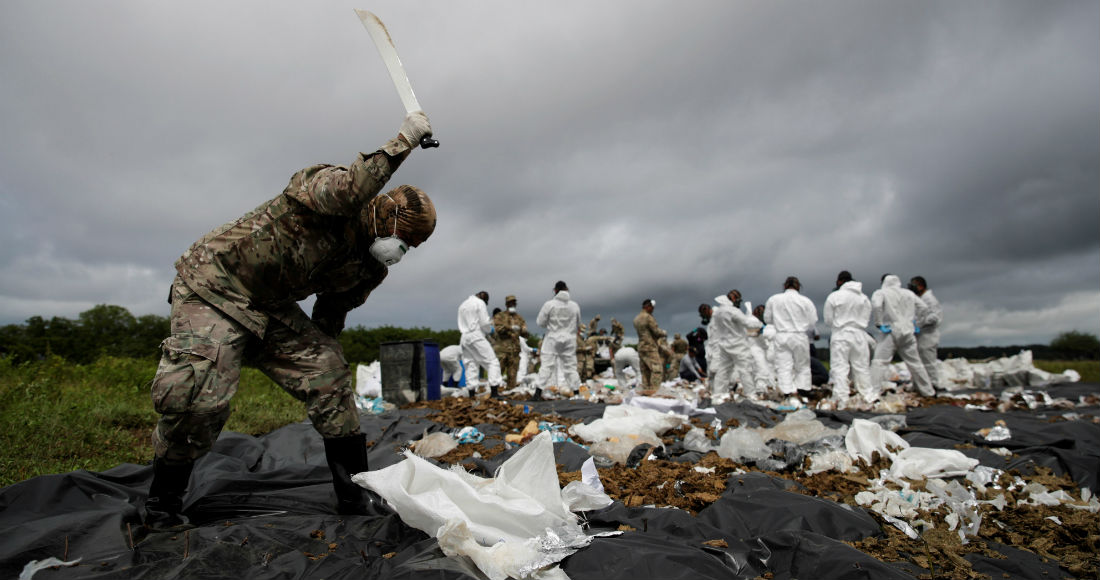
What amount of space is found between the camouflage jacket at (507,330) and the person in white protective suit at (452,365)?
3.07ft

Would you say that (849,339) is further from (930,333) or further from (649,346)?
(649,346)

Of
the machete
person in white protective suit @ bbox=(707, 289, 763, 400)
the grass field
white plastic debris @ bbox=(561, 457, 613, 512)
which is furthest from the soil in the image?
person in white protective suit @ bbox=(707, 289, 763, 400)

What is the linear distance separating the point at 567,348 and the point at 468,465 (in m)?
6.91

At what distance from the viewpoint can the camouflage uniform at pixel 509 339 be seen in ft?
37.3

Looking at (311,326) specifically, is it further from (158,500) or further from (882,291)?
(882,291)

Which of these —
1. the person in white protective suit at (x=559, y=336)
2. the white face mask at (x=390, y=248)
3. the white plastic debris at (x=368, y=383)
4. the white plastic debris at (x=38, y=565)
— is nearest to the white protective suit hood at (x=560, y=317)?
the person in white protective suit at (x=559, y=336)

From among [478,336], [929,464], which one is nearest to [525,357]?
[478,336]

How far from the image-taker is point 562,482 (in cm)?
301

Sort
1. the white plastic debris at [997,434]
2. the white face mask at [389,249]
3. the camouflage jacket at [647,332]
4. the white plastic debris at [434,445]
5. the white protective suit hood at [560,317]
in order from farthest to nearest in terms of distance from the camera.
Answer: the camouflage jacket at [647,332], the white protective suit hood at [560,317], the white plastic debris at [997,434], the white plastic debris at [434,445], the white face mask at [389,249]

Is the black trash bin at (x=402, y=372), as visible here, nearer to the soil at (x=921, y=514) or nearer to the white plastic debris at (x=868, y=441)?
the soil at (x=921, y=514)

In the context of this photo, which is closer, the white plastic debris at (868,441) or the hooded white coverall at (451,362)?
the white plastic debris at (868,441)

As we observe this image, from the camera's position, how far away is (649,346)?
35.2 feet

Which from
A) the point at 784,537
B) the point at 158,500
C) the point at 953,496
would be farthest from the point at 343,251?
the point at 953,496

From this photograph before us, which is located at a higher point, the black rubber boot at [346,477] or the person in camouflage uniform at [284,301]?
the person in camouflage uniform at [284,301]
